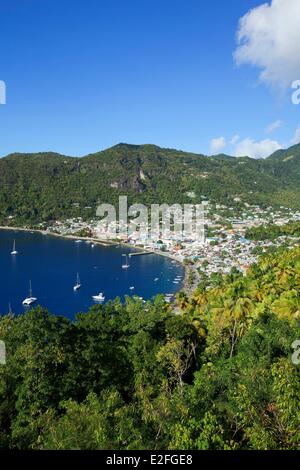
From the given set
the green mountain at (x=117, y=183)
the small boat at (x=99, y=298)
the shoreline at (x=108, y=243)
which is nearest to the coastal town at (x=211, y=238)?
the shoreline at (x=108, y=243)

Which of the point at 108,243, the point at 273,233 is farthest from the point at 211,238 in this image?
the point at 108,243

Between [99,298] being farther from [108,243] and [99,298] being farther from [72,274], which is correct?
[108,243]

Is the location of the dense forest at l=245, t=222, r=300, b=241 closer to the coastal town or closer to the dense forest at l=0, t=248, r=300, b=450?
the coastal town

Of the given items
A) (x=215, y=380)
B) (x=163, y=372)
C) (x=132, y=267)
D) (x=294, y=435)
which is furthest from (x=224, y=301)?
(x=132, y=267)

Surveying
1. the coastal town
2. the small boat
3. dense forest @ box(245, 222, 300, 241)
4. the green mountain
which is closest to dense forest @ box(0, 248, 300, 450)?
the small boat

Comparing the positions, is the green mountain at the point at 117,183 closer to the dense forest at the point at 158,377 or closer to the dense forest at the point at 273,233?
the dense forest at the point at 273,233
